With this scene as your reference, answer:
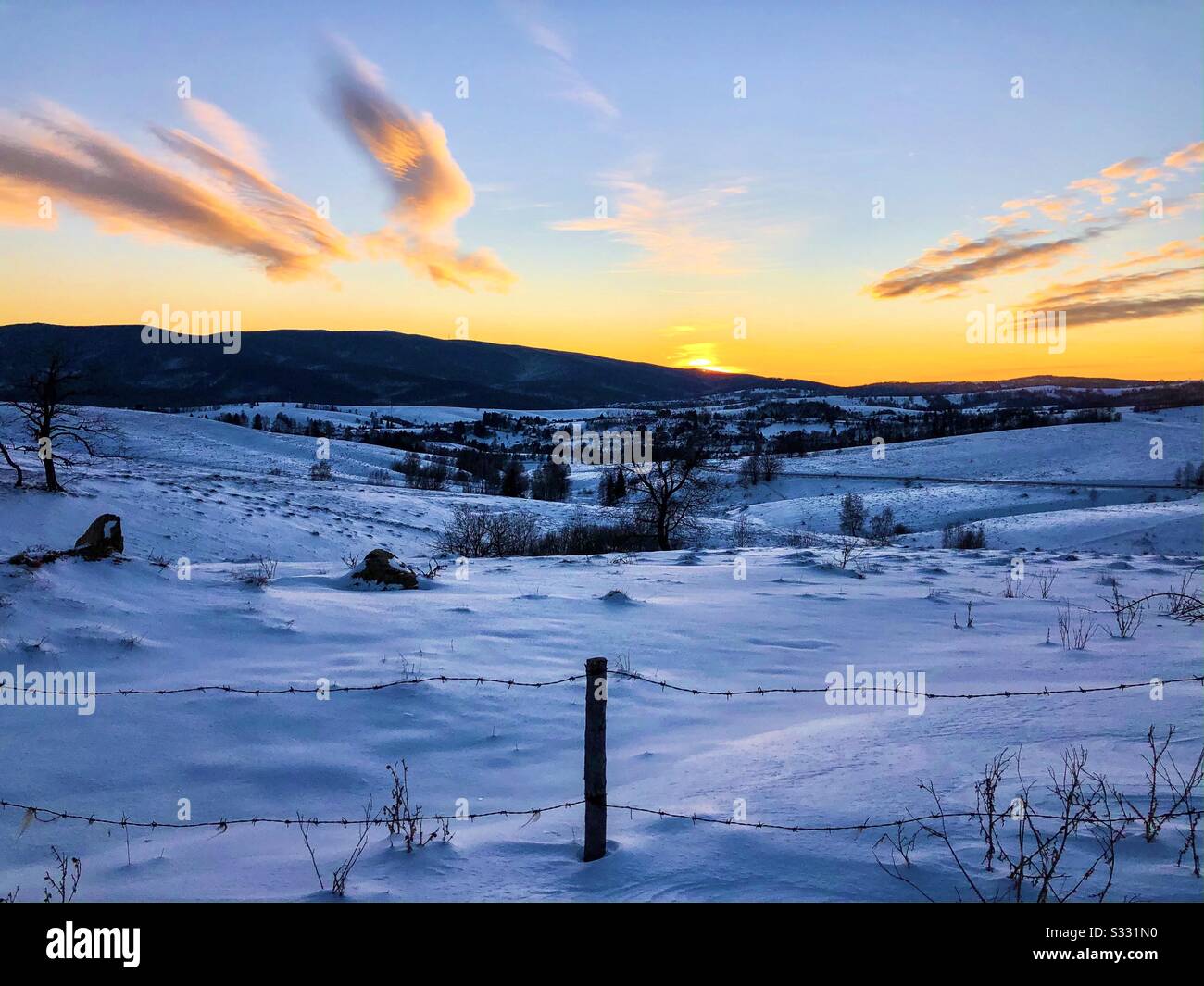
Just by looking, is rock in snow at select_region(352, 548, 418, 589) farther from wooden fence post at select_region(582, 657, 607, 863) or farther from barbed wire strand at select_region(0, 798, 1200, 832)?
wooden fence post at select_region(582, 657, 607, 863)

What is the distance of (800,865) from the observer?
4.18 m

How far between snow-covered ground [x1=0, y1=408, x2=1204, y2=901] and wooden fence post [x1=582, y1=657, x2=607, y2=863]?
5.7 inches

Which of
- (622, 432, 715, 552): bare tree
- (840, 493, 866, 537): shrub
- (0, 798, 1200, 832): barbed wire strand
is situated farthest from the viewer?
(840, 493, 866, 537): shrub

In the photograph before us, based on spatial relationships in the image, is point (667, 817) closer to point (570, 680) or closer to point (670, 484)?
point (570, 680)

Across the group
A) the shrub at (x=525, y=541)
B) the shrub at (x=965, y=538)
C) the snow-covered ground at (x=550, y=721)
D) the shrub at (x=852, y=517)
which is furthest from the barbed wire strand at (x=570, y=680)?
the shrub at (x=852, y=517)

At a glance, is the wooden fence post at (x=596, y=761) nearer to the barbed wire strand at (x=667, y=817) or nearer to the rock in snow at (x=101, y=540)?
the barbed wire strand at (x=667, y=817)

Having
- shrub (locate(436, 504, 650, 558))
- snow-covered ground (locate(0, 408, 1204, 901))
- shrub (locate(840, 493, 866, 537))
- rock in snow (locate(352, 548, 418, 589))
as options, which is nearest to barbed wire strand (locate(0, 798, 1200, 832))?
snow-covered ground (locate(0, 408, 1204, 901))

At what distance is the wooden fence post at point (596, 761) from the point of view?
4.08 metres

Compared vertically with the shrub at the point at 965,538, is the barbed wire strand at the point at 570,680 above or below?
above

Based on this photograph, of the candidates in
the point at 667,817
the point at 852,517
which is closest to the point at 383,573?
the point at 667,817

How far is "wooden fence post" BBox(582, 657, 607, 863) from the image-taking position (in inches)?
161

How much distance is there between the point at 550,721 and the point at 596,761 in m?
3.35

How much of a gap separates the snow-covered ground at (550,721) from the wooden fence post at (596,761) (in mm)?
144

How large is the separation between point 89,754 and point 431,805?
3.11 m
